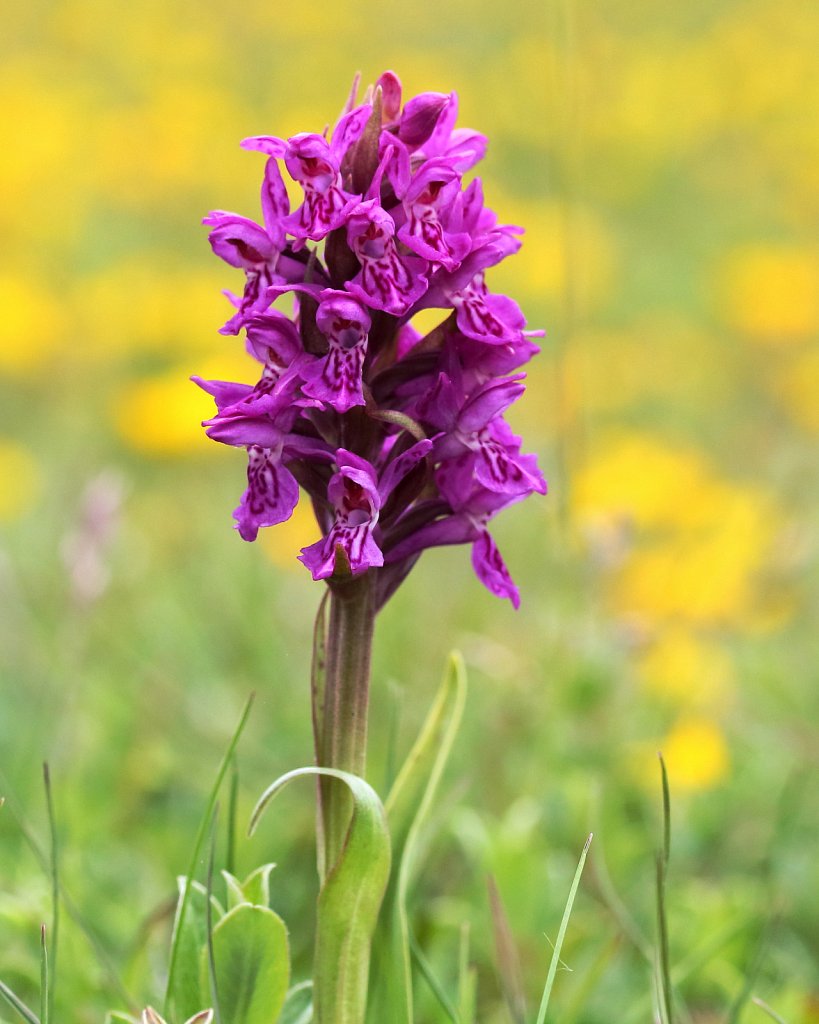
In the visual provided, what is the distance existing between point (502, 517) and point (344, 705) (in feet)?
10.8

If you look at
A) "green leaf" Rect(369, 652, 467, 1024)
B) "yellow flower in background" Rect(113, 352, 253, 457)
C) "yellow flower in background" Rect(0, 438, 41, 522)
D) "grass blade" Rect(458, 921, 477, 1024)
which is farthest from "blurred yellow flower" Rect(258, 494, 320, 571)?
"grass blade" Rect(458, 921, 477, 1024)

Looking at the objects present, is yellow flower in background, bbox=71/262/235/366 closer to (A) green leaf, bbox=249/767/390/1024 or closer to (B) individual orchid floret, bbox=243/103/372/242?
(B) individual orchid floret, bbox=243/103/372/242

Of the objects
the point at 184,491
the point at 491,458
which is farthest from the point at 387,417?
the point at 184,491

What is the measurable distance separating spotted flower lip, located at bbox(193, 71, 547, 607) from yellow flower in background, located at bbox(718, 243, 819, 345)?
4.44 m

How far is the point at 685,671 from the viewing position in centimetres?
305

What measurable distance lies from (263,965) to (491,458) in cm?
60

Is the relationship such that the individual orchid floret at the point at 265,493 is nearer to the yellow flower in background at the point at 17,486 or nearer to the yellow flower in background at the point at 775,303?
the yellow flower in background at the point at 17,486

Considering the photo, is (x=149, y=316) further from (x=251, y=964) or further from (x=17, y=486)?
(x=251, y=964)

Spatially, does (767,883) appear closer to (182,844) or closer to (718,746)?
(718,746)

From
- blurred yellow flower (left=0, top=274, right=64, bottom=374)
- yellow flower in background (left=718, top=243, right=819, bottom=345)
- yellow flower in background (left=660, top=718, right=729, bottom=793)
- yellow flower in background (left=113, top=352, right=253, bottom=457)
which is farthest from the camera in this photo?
yellow flower in background (left=718, top=243, right=819, bottom=345)

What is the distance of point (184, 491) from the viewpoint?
4.80 m

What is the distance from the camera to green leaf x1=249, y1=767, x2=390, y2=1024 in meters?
1.30

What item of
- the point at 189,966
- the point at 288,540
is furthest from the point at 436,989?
the point at 288,540

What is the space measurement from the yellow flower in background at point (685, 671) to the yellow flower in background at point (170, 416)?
1.98 meters
